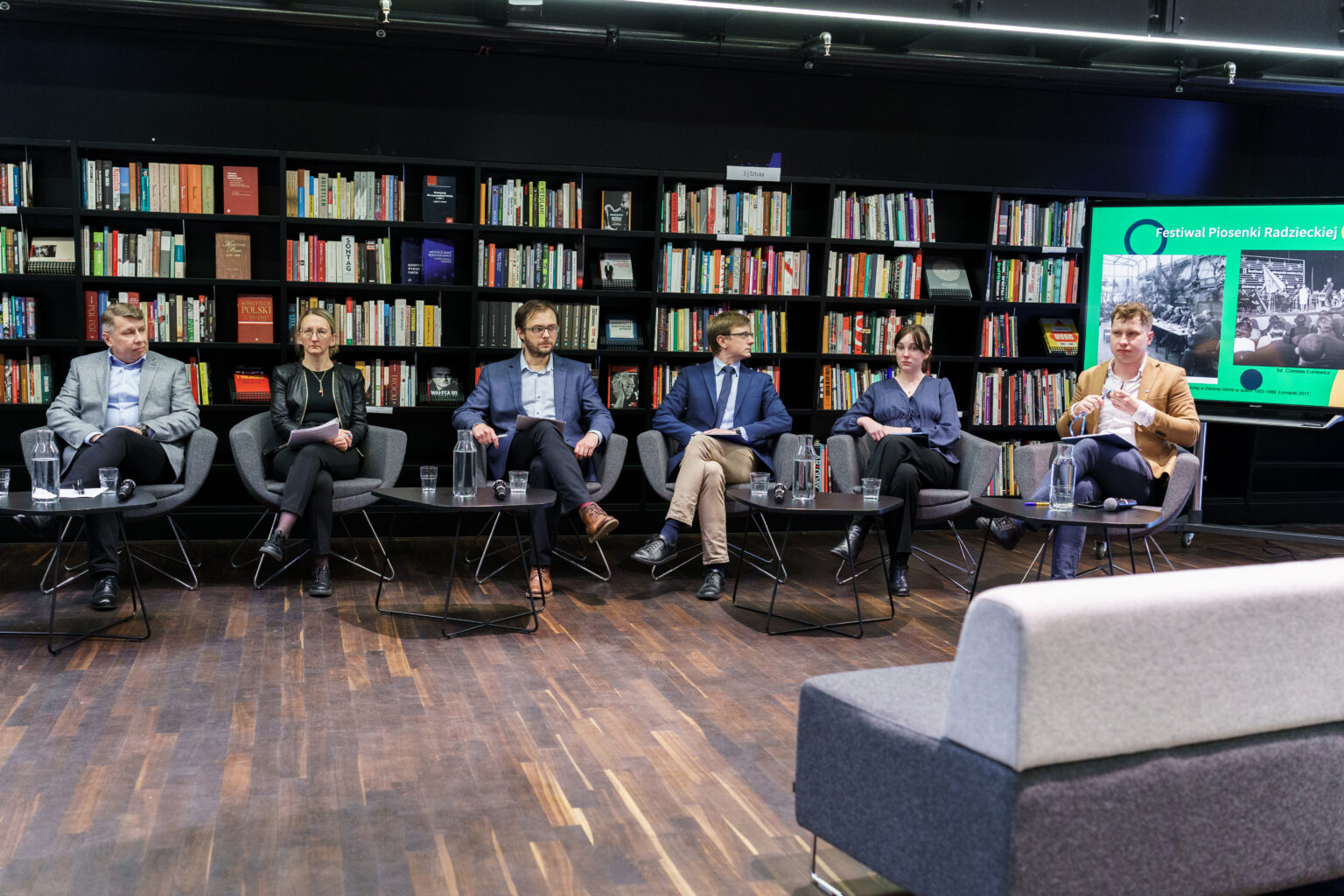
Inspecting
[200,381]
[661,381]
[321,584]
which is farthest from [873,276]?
[200,381]

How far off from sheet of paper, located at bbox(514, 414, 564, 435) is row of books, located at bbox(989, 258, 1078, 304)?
3.10 m

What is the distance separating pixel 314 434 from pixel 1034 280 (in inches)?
175

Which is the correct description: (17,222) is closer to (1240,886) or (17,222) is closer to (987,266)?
(987,266)

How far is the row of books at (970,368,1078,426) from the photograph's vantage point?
285 inches

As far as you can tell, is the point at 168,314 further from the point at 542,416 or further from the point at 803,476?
the point at 803,476

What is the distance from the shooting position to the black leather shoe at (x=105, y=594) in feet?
15.6

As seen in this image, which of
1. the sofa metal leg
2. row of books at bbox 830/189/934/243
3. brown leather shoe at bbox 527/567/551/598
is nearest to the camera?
the sofa metal leg

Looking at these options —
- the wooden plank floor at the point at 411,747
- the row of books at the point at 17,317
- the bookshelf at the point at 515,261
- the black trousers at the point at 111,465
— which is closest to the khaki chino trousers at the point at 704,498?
the wooden plank floor at the point at 411,747

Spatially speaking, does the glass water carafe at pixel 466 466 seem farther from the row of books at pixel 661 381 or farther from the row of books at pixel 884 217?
the row of books at pixel 884 217

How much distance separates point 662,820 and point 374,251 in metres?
4.41

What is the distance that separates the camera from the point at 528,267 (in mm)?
6633

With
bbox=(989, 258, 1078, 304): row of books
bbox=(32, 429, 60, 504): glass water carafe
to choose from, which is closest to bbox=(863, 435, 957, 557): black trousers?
bbox=(989, 258, 1078, 304): row of books

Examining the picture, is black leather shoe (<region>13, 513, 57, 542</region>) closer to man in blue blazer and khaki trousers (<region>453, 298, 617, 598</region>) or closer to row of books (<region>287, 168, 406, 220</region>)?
man in blue blazer and khaki trousers (<region>453, 298, 617, 598</region>)

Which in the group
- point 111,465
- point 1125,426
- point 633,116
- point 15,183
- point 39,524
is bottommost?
point 39,524
